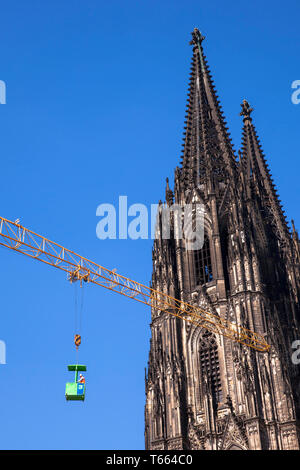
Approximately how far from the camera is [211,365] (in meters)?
64.4

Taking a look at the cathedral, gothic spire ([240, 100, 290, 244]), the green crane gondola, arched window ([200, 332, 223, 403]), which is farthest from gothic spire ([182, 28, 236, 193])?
the green crane gondola

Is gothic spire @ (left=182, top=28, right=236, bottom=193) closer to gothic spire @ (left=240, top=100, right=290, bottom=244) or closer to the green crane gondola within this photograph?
gothic spire @ (left=240, top=100, right=290, bottom=244)

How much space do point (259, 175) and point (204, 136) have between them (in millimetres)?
12839

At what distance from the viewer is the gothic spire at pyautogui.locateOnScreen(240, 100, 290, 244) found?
3388 inches

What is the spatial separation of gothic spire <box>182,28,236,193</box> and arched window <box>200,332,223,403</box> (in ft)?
52.6

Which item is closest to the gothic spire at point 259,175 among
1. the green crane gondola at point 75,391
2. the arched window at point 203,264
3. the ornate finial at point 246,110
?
the ornate finial at point 246,110

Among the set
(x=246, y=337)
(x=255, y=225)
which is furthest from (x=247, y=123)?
(x=246, y=337)

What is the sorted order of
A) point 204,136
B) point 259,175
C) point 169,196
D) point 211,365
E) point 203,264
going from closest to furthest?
point 211,365 → point 203,264 → point 169,196 → point 204,136 → point 259,175

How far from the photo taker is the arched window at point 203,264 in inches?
2758

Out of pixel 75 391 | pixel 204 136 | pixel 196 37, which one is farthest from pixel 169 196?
pixel 75 391

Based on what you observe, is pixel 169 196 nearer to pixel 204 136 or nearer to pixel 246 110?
→ pixel 204 136

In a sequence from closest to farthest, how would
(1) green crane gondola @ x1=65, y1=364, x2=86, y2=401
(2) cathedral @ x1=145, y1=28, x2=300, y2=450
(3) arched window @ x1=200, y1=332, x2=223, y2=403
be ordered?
(1) green crane gondola @ x1=65, y1=364, x2=86, y2=401, (2) cathedral @ x1=145, y1=28, x2=300, y2=450, (3) arched window @ x1=200, y1=332, x2=223, y2=403

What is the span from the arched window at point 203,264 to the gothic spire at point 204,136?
6.64 m
